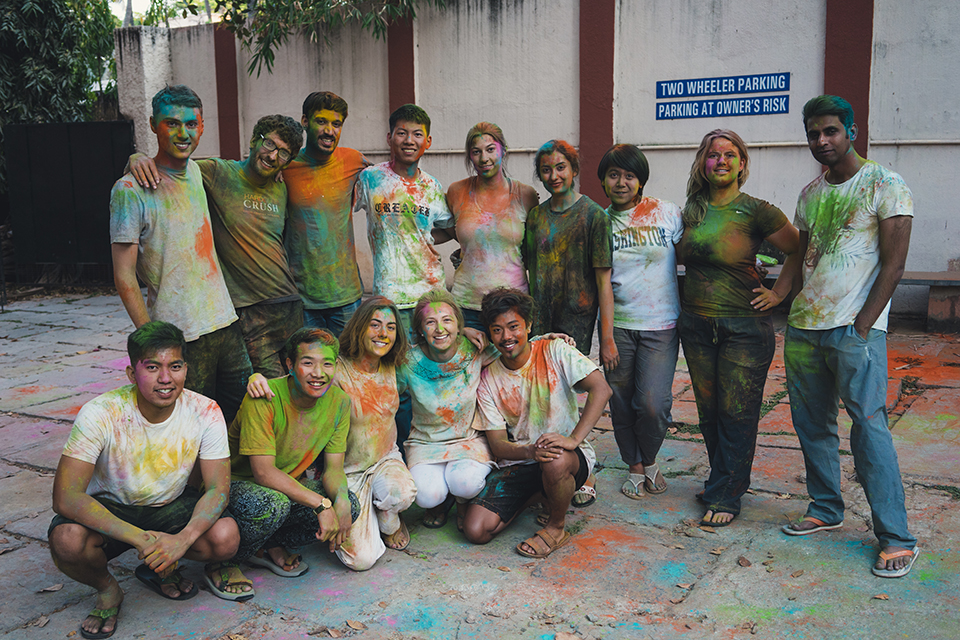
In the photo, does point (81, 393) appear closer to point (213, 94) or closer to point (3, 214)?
point (213, 94)

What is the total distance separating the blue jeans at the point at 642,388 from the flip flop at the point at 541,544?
815 mm

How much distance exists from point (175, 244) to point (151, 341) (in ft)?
2.46

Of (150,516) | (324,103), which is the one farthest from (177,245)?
(150,516)

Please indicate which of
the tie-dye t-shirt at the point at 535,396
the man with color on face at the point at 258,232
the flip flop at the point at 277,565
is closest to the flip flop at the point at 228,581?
the flip flop at the point at 277,565

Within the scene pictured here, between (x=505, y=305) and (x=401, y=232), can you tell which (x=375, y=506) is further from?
(x=401, y=232)

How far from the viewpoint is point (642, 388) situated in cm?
410

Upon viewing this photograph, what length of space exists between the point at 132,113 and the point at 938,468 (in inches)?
425

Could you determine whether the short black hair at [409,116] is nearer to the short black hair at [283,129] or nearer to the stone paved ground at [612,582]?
the short black hair at [283,129]

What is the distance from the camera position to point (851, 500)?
399 cm

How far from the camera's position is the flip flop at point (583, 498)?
407 centimetres

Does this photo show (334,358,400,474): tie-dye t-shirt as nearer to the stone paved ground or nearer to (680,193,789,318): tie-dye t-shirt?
the stone paved ground

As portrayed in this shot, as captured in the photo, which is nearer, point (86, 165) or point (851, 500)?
point (851, 500)

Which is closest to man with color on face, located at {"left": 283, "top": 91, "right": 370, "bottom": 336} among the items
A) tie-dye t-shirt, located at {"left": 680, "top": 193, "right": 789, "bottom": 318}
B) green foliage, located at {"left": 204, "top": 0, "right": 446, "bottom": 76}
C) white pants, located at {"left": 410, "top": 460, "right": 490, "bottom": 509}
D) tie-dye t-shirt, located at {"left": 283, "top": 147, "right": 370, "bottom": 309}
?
tie-dye t-shirt, located at {"left": 283, "top": 147, "right": 370, "bottom": 309}

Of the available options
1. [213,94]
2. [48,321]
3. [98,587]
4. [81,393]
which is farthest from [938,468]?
[213,94]
